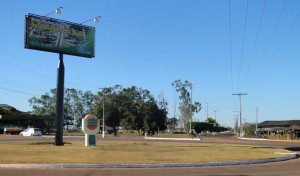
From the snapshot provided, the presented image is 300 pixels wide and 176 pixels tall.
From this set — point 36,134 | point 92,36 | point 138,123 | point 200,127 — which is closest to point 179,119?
point 200,127

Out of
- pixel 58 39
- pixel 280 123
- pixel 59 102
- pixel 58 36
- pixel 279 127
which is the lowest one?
pixel 279 127

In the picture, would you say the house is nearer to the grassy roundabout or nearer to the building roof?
the building roof

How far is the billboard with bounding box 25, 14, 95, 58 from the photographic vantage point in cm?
3847

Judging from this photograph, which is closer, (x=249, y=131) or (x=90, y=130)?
(x=90, y=130)

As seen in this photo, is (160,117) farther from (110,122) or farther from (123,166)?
(123,166)

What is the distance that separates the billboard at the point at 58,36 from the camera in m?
38.5

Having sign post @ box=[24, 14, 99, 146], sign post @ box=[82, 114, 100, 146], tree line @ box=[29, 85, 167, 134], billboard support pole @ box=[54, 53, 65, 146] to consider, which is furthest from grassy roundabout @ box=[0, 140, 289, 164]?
tree line @ box=[29, 85, 167, 134]

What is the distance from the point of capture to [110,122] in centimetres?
12619

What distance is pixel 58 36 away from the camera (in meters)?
40.0

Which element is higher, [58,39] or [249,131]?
[58,39]

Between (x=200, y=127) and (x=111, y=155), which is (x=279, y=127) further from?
(x=111, y=155)

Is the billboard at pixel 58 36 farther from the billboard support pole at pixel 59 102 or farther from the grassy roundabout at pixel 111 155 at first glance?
the grassy roundabout at pixel 111 155

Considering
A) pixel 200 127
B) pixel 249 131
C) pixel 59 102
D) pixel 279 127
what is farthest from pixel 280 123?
pixel 59 102

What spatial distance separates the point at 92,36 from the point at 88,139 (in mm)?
11065
